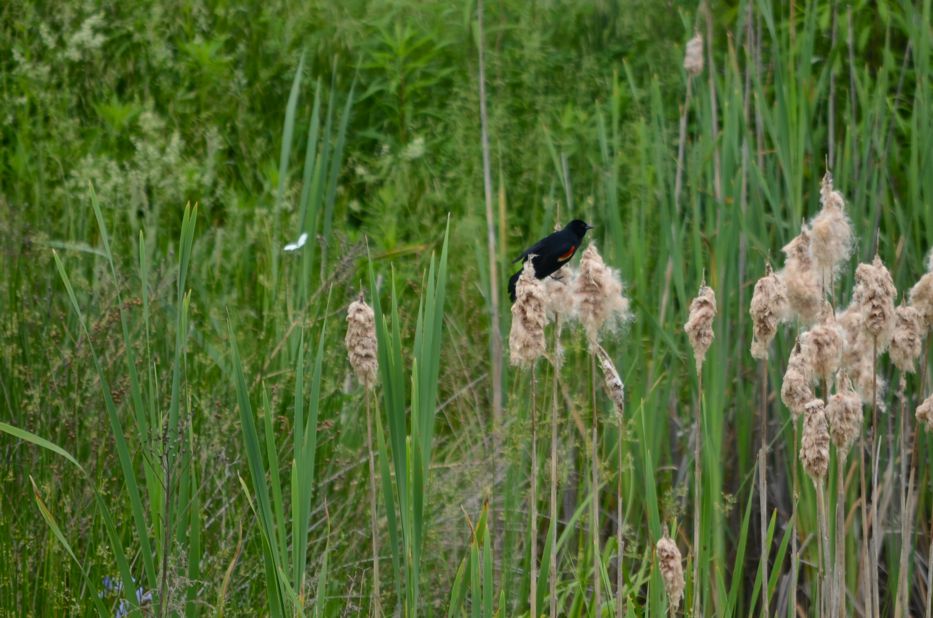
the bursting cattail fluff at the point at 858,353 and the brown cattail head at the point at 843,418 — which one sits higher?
the bursting cattail fluff at the point at 858,353

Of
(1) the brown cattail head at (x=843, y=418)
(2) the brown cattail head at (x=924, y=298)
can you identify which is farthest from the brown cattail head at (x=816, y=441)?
(2) the brown cattail head at (x=924, y=298)

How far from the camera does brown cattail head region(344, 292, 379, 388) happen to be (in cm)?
173

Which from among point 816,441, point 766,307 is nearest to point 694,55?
point 766,307

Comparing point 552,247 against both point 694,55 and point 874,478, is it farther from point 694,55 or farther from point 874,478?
point 694,55

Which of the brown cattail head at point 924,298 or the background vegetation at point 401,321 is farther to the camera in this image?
the background vegetation at point 401,321

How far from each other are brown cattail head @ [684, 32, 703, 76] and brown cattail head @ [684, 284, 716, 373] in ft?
5.83

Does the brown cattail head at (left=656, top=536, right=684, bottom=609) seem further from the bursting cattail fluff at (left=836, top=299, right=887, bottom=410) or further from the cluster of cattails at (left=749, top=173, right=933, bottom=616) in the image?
the bursting cattail fluff at (left=836, top=299, right=887, bottom=410)

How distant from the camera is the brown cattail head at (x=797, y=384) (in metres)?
1.74

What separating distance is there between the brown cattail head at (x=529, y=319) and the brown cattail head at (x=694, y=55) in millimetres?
1909

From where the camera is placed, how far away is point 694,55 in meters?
3.40

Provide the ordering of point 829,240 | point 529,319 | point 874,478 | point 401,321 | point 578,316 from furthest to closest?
point 401,321 → point 874,478 → point 829,240 → point 578,316 → point 529,319

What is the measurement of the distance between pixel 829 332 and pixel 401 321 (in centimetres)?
174

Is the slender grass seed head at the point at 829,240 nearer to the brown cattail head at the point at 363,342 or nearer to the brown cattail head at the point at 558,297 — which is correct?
the brown cattail head at the point at 558,297

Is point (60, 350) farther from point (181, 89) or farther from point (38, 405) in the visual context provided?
point (181, 89)
